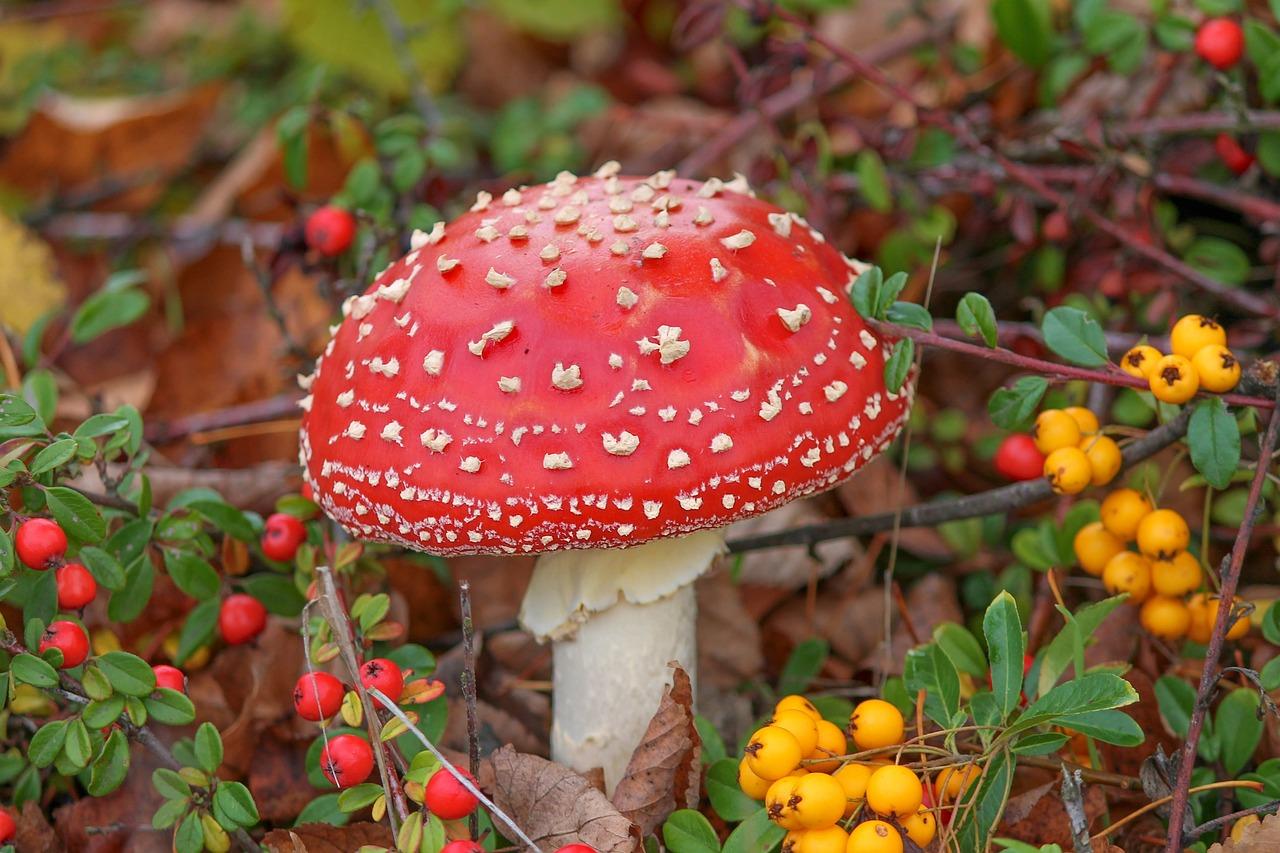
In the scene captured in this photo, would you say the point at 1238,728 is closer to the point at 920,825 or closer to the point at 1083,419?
the point at 1083,419

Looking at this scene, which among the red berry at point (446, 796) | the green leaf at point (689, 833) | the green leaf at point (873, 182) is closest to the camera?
the red berry at point (446, 796)

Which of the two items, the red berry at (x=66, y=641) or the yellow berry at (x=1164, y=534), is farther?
the yellow berry at (x=1164, y=534)

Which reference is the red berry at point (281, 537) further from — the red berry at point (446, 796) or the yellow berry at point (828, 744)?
the yellow berry at point (828, 744)

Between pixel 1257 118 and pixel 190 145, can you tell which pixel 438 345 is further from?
pixel 190 145

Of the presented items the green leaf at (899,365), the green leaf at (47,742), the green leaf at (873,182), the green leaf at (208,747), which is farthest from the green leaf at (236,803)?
the green leaf at (873,182)

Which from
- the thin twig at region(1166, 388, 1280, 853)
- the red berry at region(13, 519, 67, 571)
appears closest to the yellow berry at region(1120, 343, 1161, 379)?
the thin twig at region(1166, 388, 1280, 853)

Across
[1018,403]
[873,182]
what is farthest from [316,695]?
[873,182]
